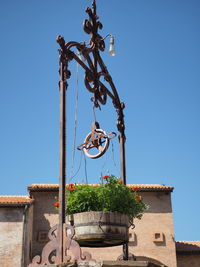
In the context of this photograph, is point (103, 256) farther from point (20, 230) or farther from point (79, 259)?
point (79, 259)

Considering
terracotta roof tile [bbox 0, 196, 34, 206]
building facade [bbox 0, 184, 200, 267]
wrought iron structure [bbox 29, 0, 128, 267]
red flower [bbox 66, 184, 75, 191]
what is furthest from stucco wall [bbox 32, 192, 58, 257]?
red flower [bbox 66, 184, 75, 191]

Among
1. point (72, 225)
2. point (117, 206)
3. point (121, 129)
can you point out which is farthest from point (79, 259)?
point (121, 129)

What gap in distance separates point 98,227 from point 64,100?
5.44 feet

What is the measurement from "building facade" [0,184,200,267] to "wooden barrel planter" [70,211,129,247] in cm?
1473

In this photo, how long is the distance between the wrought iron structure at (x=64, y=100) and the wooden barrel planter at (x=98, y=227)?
260 mm

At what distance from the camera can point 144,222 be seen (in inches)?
863

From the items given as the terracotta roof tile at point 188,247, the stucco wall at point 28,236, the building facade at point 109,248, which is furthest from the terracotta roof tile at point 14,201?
the terracotta roof tile at point 188,247

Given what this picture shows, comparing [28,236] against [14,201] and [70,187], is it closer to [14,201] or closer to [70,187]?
[14,201]

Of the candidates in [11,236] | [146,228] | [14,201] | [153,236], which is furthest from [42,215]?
[153,236]

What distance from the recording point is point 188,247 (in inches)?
914

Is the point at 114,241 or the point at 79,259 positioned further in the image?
the point at 114,241

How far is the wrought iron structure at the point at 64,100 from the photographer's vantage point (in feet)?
15.9

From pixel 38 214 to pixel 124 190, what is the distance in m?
16.5

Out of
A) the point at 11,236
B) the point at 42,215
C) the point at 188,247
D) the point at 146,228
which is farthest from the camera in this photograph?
the point at 188,247
